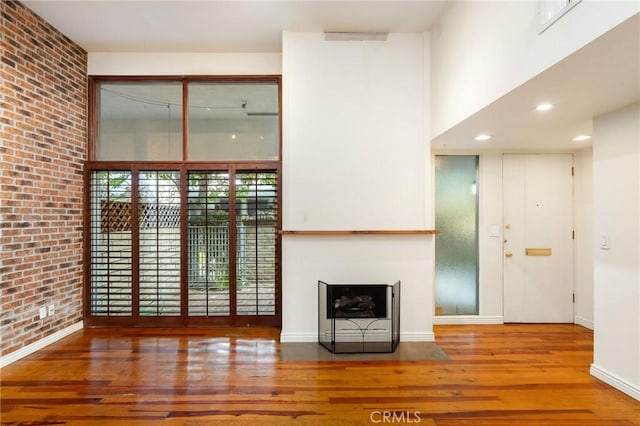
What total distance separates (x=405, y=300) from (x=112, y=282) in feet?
11.3

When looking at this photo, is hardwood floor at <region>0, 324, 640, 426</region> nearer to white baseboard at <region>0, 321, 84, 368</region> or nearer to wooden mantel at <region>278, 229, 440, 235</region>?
white baseboard at <region>0, 321, 84, 368</region>

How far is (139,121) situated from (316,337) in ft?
11.0

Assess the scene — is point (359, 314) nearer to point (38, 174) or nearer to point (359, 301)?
point (359, 301)

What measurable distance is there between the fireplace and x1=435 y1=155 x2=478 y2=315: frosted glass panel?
101 cm

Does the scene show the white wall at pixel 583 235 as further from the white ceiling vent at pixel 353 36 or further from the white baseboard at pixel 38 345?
the white baseboard at pixel 38 345

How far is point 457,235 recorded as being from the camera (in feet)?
13.8

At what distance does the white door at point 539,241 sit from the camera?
4164 millimetres

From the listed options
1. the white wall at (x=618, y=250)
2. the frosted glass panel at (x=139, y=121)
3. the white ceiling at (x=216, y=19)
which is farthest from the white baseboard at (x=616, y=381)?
the frosted glass panel at (x=139, y=121)

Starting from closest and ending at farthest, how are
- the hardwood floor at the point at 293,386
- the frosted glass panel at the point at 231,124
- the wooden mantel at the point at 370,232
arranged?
1. the hardwood floor at the point at 293,386
2. the wooden mantel at the point at 370,232
3. the frosted glass panel at the point at 231,124

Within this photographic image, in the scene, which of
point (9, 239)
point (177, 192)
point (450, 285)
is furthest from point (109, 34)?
point (450, 285)

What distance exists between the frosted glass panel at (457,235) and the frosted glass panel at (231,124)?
7.12 ft

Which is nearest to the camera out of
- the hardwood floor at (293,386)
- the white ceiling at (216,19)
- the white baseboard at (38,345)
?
the hardwood floor at (293,386)

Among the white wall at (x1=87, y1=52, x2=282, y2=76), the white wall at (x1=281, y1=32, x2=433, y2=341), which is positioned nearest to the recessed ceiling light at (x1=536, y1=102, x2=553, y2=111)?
the white wall at (x1=281, y1=32, x2=433, y2=341)

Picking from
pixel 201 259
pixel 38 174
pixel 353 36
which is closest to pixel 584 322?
pixel 353 36
